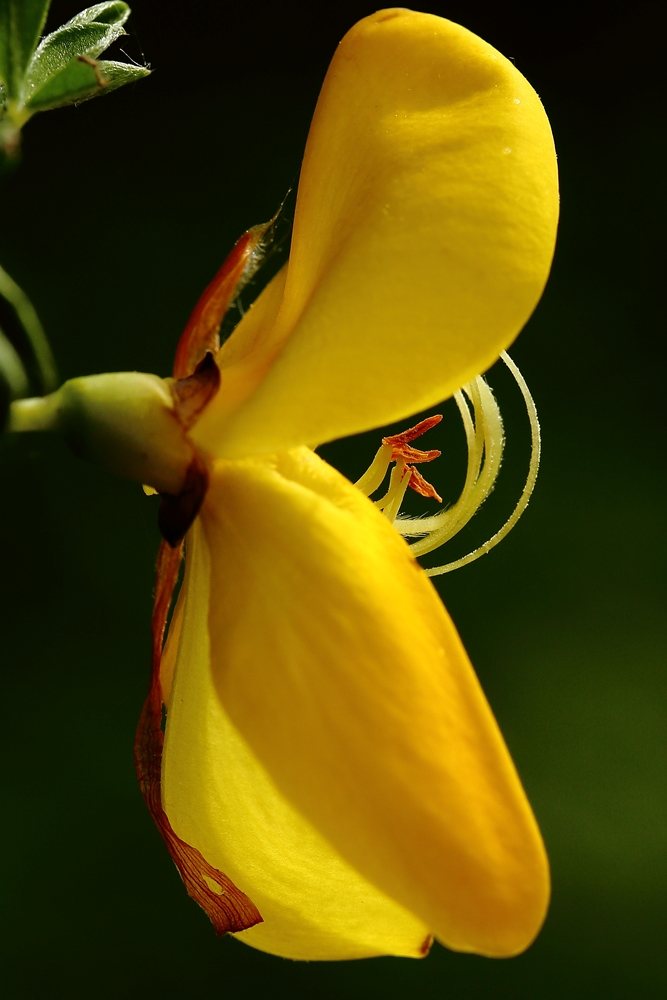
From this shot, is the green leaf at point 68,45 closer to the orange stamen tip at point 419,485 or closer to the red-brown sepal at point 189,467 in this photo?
the red-brown sepal at point 189,467

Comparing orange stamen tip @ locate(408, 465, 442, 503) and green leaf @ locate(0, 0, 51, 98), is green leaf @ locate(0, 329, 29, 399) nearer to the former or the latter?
green leaf @ locate(0, 0, 51, 98)

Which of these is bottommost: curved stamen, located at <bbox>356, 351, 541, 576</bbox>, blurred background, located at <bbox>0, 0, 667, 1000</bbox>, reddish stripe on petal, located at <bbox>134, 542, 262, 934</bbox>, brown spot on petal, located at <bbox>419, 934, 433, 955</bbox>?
Result: blurred background, located at <bbox>0, 0, 667, 1000</bbox>

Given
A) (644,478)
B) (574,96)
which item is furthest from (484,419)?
(574,96)

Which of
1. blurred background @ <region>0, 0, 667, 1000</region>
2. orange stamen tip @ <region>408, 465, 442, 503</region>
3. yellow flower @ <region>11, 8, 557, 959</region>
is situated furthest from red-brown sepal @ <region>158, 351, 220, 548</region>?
blurred background @ <region>0, 0, 667, 1000</region>

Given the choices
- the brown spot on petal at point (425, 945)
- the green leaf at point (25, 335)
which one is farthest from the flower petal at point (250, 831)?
the green leaf at point (25, 335)

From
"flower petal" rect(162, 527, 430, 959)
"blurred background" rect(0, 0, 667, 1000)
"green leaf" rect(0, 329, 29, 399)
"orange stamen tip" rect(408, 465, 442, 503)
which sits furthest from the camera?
"blurred background" rect(0, 0, 667, 1000)

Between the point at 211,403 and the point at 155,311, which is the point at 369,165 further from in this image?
the point at 155,311

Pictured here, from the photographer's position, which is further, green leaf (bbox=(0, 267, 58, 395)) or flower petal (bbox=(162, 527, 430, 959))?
flower petal (bbox=(162, 527, 430, 959))
